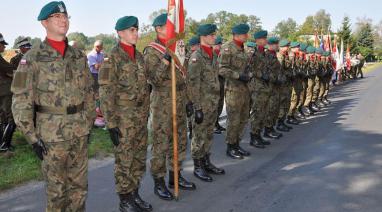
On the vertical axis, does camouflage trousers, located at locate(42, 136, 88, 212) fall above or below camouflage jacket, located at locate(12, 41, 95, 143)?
below

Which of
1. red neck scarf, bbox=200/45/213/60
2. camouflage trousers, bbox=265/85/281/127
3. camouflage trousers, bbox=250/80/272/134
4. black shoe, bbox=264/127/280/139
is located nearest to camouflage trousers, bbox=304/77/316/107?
camouflage trousers, bbox=265/85/281/127

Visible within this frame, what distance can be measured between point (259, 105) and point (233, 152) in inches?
55.4

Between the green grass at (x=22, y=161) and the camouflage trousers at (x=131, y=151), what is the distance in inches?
76.8

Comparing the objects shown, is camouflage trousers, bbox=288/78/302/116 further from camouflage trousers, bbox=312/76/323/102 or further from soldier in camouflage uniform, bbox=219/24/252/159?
soldier in camouflage uniform, bbox=219/24/252/159

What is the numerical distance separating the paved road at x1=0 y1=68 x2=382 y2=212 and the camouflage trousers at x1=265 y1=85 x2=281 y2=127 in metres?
0.56

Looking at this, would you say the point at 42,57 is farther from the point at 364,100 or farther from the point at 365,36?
the point at 365,36

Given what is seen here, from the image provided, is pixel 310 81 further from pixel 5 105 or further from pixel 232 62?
pixel 5 105

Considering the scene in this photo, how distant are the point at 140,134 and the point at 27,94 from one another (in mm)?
1430

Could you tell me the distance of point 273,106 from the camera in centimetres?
867

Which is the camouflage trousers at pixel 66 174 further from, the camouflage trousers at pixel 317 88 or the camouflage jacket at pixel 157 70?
the camouflage trousers at pixel 317 88

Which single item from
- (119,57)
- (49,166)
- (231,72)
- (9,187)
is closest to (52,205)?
(49,166)

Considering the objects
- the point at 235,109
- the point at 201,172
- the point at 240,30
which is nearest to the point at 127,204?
the point at 201,172

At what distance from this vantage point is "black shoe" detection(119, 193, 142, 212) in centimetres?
430

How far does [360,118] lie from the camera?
35.9 feet
